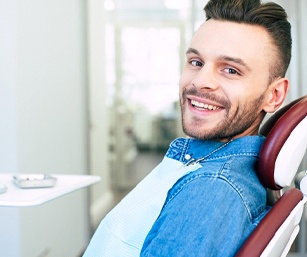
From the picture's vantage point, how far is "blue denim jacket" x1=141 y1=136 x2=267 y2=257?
765 mm

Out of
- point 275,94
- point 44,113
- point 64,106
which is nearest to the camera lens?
point 275,94

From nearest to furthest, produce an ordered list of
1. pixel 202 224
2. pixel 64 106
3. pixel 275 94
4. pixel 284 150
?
pixel 202 224 → pixel 284 150 → pixel 275 94 → pixel 64 106

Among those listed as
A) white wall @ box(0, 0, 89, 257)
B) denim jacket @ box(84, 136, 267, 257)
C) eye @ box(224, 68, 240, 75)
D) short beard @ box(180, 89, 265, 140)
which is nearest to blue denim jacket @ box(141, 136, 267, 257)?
denim jacket @ box(84, 136, 267, 257)

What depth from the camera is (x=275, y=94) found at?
1049 mm

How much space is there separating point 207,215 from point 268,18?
0.50 m

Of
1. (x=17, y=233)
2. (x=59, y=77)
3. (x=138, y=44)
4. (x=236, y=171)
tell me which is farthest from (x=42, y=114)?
(x=138, y=44)

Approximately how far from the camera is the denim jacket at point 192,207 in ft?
2.53

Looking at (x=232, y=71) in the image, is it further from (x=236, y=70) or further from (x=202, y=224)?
(x=202, y=224)

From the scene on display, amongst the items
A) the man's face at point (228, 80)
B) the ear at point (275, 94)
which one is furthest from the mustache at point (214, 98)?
the ear at point (275, 94)

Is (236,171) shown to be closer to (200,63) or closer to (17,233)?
(200,63)

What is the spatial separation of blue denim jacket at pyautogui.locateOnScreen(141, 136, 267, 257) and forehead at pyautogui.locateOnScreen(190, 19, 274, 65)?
9.8 inches

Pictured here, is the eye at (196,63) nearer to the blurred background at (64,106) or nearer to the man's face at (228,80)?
the man's face at (228,80)

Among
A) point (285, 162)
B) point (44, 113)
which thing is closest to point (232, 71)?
point (285, 162)

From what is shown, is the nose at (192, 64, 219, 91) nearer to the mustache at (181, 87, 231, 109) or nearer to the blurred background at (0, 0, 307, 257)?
the mustache at (181, 87, 231, 109)
